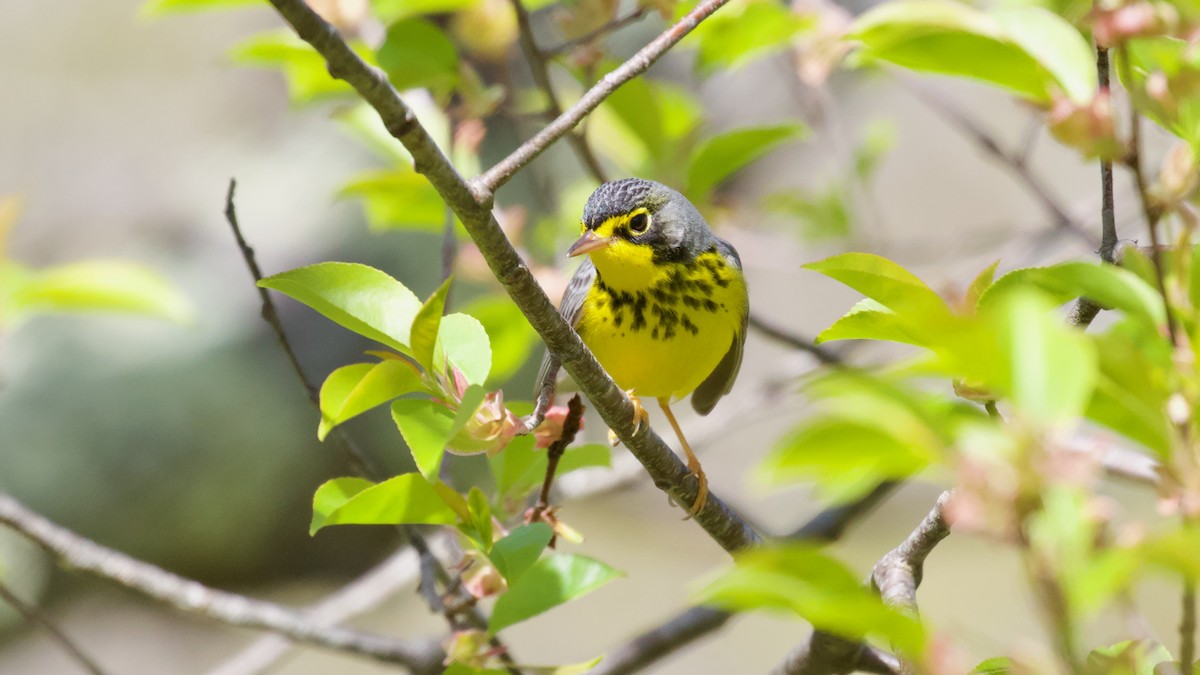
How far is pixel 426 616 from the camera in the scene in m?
5.31

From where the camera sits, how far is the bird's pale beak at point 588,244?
2.30m

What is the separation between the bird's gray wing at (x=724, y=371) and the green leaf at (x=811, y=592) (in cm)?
188

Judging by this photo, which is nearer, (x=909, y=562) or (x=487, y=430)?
(x=487, y=430)

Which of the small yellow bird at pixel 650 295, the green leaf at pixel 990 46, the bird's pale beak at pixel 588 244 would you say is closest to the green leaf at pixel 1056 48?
the green leaf at pixel 990 46

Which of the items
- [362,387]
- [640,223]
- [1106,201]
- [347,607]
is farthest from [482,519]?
[347,607]

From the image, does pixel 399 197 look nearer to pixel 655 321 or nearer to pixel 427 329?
pixel 655 321

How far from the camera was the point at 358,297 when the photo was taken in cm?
133

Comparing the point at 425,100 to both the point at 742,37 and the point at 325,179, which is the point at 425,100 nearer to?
the point at 742,37

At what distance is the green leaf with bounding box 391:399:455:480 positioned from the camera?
53.2 inches

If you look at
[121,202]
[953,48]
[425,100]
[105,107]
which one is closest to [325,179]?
[121,202]

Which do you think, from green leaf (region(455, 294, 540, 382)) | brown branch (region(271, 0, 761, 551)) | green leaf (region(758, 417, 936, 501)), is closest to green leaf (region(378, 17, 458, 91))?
green leaf (region(455, 294, 540, 382))

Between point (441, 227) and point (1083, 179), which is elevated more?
point (441, 227)

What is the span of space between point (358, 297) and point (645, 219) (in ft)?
4.31

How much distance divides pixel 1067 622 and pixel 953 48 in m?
0.91
